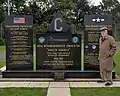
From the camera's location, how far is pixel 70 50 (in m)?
12.4

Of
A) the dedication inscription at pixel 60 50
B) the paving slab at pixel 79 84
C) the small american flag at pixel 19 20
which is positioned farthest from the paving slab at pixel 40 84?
the small american flag at pixel 19 20

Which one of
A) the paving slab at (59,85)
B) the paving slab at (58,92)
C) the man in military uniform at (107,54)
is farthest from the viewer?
the man in military uniform at (107,54)

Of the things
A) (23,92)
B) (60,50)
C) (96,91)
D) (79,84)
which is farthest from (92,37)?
(23,92)

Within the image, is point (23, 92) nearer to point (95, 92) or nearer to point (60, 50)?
point (95, 92)

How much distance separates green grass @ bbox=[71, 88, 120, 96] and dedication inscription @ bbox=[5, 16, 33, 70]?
294 centimetres

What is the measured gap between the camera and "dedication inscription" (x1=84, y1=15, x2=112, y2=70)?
12367 millimetres

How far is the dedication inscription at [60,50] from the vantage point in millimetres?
12320

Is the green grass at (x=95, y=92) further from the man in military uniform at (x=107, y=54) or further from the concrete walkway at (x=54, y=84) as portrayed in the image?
the man in military uniform at (x=107, y=54)

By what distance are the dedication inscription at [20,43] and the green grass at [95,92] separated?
2.94 metres

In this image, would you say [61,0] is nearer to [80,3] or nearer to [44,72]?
[80,3]

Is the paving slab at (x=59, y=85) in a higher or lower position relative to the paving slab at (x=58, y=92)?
higher

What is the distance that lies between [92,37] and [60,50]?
1.26 metres

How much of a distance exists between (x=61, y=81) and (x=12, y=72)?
6.22ft

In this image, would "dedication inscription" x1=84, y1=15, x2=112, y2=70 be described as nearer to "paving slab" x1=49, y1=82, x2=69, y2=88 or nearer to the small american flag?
"paving slab" x1=49, y1=82, x2=69, y2=88
